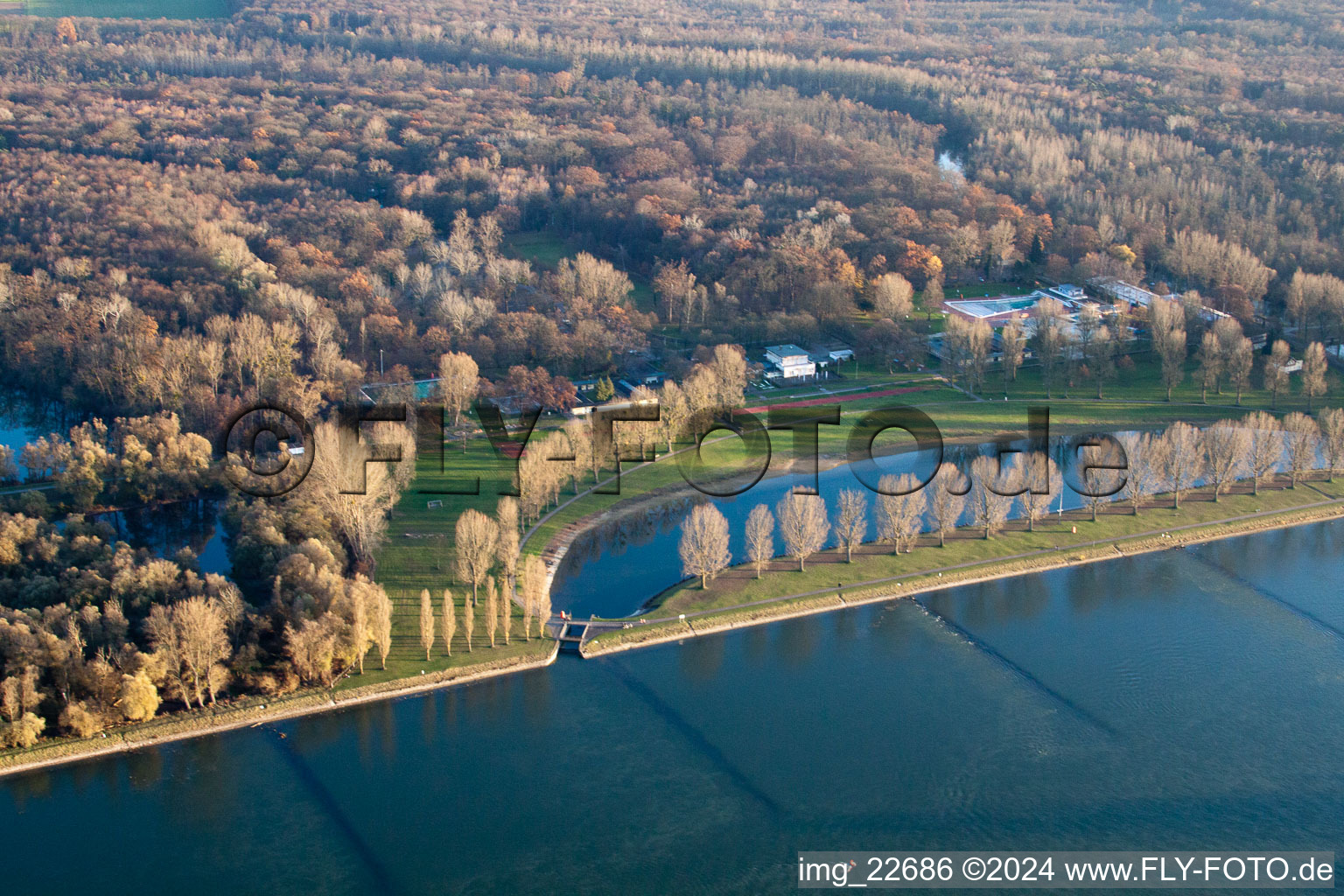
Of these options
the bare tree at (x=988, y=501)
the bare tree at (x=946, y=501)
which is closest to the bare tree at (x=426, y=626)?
the bare tree at (x=946, y=501)

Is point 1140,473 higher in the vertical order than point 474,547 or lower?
higher

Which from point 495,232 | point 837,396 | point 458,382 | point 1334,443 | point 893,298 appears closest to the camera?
point 1334,443

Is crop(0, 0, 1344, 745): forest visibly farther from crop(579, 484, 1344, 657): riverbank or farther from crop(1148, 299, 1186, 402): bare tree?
crop(579, 484, 1344, 657): riverbank

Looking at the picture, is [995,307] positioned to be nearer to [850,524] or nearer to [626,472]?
[626,472]

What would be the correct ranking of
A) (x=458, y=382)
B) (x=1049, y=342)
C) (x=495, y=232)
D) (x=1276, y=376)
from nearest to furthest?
(x=458, y=382), (x=1276, y=376), (x=1049, y=342), (x=495, y=232)

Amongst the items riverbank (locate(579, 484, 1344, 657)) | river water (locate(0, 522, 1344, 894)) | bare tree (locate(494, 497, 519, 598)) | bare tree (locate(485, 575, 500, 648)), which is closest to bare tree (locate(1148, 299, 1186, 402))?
riverbank (locate(579, 484, 1344, 657))

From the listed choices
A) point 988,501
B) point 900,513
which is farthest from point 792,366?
point 900,513

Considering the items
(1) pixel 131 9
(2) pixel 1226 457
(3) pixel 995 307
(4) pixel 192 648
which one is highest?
(1) pixel 131 9
